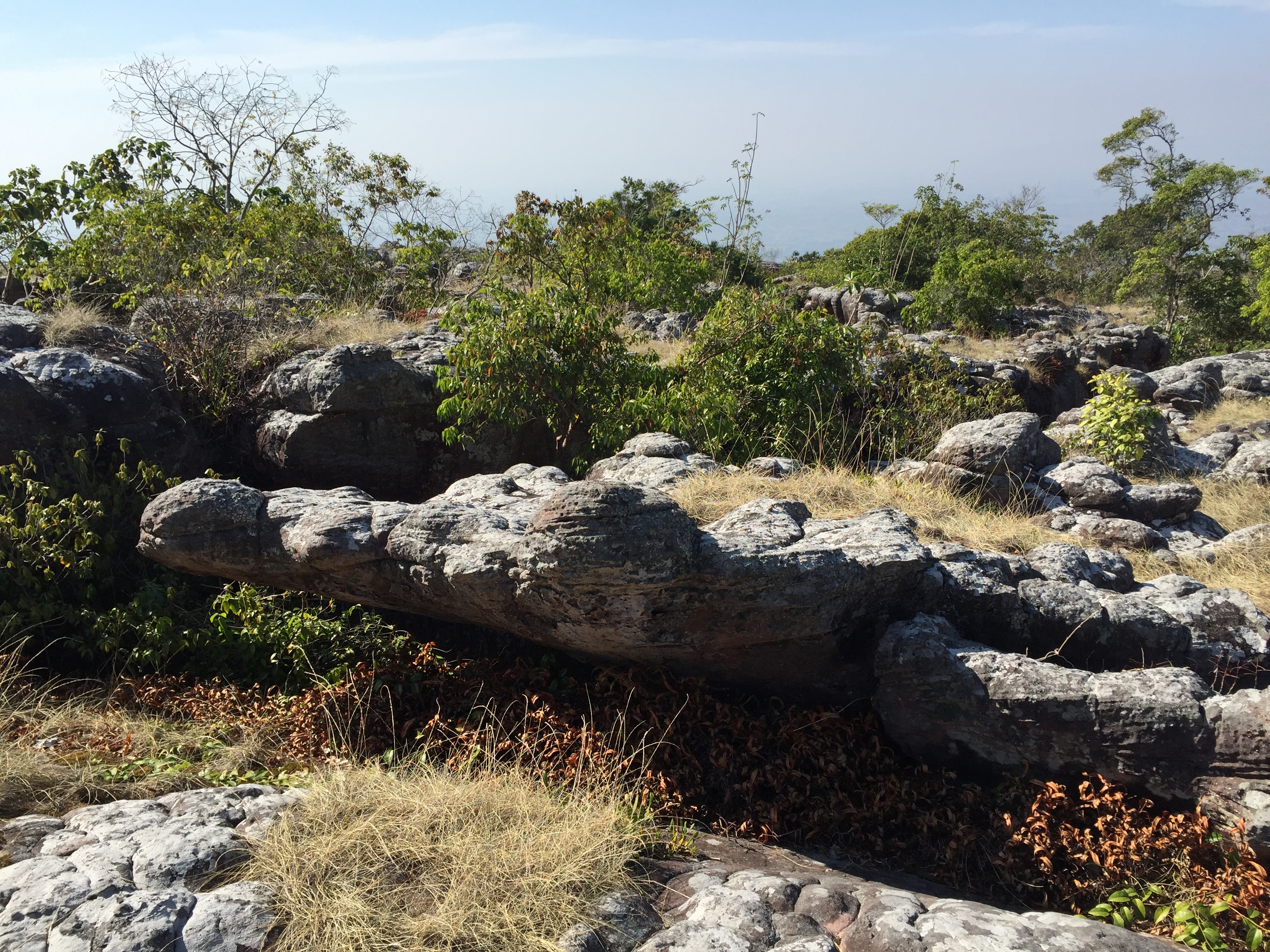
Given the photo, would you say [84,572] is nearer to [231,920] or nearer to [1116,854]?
[231,920]

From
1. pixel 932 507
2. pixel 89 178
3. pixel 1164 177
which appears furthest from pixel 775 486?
pixel 1164 177

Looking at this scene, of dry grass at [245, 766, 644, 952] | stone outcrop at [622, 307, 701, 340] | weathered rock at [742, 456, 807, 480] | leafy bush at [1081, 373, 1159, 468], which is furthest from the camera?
stone outcrop at [622, 307, 701, 340]

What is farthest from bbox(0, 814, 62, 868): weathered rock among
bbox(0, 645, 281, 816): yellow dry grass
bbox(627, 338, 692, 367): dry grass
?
bbox(627, 338, 692, 367): dry grass

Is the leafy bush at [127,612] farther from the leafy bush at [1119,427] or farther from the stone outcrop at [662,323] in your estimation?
the stone outcrop at [662,323]

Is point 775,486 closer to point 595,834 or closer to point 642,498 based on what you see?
point 642,498

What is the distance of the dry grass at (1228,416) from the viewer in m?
17.6

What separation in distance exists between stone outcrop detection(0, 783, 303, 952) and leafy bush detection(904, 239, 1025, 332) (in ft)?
74.7

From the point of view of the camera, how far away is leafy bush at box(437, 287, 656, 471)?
995 centimetres

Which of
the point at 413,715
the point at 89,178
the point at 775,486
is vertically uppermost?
the point at 89,178

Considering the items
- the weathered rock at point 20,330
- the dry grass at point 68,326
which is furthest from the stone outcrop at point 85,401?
the dry grass at point 68,326

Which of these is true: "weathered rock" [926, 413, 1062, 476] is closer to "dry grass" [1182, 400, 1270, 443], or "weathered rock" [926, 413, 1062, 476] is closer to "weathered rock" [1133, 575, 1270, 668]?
"weathered rock" [1133, 575, 1270, 668]

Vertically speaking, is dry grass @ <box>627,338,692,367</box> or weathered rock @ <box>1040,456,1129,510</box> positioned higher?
dry grass @ <box>627,338,692,367</box>

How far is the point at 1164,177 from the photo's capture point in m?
44.6

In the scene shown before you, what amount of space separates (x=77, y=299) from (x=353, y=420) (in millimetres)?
5948
